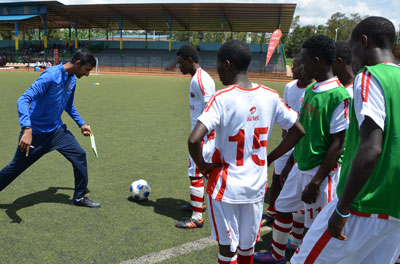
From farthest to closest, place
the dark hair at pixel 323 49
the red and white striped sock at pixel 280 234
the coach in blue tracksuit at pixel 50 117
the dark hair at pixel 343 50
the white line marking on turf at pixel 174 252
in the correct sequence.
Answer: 1. the coach in blue tracksuit at pixel 50 117
2. the white line marking on turf at pixel 174 252
3. the red and white striped sock at pixel 280 234
4. the dark hair at pixel 343 50
5. the dark hair at pixel 323 49

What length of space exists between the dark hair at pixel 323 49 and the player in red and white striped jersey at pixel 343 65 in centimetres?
24

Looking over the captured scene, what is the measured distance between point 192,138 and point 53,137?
8.87 feet

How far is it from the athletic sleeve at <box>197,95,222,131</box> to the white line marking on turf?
172 centimetres

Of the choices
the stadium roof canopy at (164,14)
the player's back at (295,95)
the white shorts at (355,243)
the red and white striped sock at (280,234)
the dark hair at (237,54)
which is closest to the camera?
the white shorts at (355,243)

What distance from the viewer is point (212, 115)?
2068 mm

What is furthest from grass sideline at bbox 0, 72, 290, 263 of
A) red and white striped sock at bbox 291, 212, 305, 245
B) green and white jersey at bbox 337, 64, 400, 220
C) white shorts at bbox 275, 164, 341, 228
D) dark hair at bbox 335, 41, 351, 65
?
dark hair at bbox 335, 41, 351, 65

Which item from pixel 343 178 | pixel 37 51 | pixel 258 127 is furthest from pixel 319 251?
pixel 37 51

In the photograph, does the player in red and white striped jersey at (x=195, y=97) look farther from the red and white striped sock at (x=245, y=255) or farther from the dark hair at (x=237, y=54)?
the dark hair at (x=237, y=54)

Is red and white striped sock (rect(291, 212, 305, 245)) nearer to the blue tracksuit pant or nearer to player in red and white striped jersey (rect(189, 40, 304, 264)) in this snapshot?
player in red and white striped jersey (rect(189, 40, 304, 264))

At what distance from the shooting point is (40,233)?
354 cm

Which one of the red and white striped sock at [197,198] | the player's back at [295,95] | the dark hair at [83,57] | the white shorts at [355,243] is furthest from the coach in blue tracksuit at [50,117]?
the white shorts at [355,243]

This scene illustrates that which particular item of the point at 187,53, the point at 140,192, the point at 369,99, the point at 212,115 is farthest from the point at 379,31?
the point at 140,192

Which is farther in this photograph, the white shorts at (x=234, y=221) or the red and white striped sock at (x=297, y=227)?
the red and white striped sock at (x=297, y=227)

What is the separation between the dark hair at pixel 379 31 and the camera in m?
1.77
